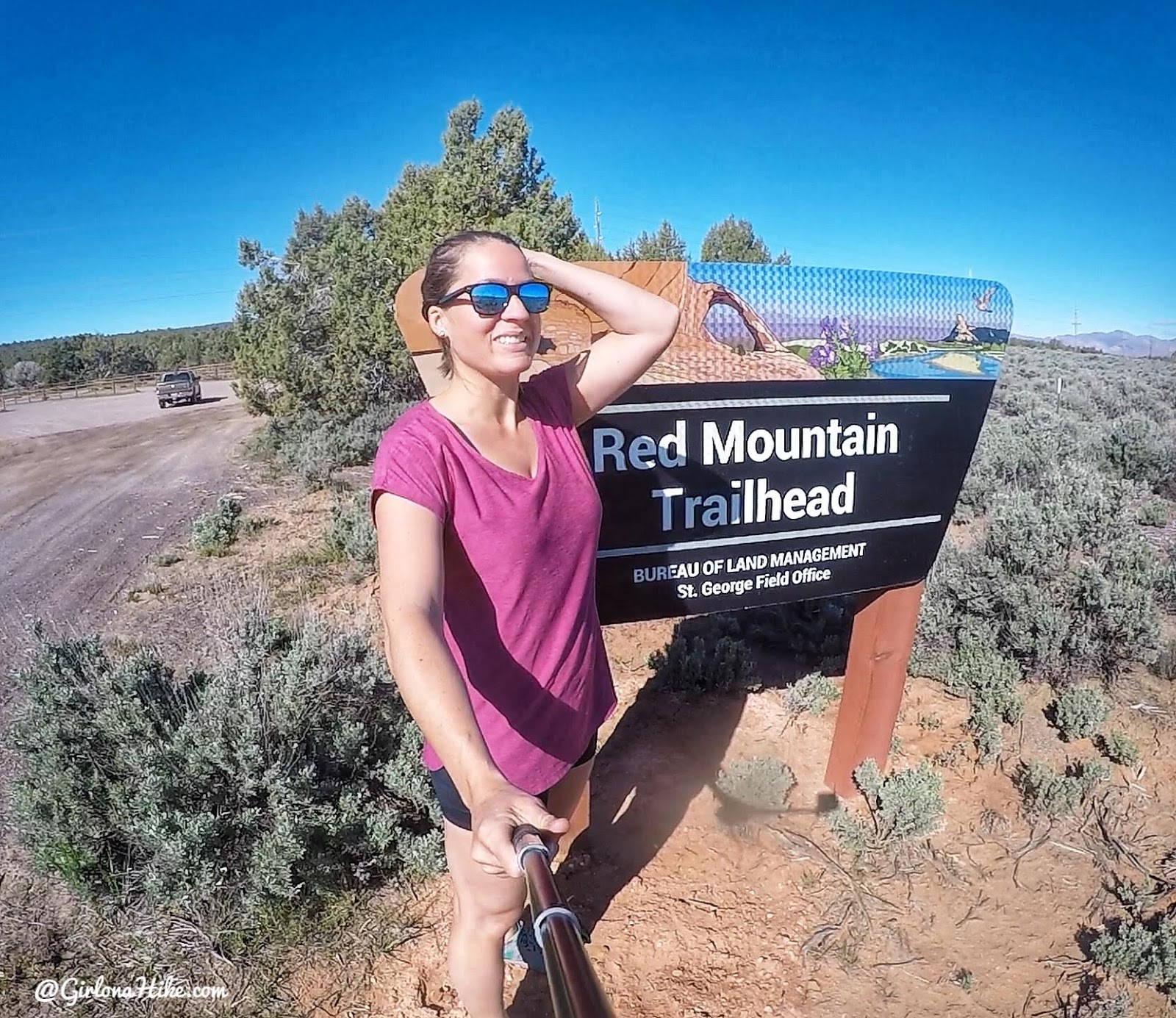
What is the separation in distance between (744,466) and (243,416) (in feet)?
73.5

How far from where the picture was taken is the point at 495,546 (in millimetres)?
1319

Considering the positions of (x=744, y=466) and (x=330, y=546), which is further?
(x=330, y=546)

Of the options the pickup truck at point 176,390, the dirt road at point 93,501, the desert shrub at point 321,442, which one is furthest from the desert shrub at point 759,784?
the pickup truck at point 176,390

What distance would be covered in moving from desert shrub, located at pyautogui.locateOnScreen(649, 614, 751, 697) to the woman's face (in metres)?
2.65

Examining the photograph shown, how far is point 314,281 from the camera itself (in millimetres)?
13352

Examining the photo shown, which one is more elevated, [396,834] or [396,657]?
[396,657]

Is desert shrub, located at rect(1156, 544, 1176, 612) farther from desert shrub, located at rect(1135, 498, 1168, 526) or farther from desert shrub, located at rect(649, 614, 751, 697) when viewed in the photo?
desert shrub, located at rect(649, 614, 751, 697)

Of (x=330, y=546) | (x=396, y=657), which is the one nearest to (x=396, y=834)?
(x=396, y=657)

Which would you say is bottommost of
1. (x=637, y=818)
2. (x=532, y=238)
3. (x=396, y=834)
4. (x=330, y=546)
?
(x=637, y=818)

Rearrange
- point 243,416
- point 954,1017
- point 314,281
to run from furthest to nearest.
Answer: point 243,416 < point 314,281 < point 954,1017

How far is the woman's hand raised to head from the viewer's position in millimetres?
831

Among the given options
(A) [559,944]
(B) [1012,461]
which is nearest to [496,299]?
(A) [559,944]

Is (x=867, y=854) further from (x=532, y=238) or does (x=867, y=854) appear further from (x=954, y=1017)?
(x=532, y=238)

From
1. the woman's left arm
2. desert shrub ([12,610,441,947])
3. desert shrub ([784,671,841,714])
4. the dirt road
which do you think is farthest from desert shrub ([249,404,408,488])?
the woman's left arm
